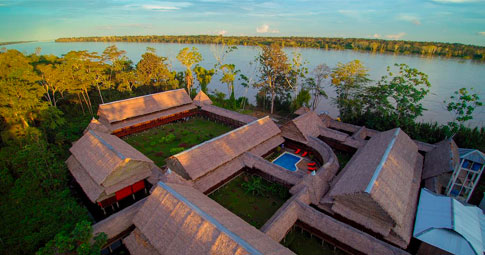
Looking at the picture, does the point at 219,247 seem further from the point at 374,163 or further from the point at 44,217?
the point at 374,163

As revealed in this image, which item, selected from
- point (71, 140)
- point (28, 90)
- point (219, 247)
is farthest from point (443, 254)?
point (28, 90)

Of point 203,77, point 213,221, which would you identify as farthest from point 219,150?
point 203,77

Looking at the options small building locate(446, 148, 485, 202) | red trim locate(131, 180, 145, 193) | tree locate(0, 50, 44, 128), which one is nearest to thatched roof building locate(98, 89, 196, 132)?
tree locate(0, 50, 44, 128)

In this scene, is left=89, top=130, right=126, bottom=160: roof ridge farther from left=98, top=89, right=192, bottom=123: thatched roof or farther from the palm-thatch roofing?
left=98, top=89, right=192, bottom=123: thatched roof

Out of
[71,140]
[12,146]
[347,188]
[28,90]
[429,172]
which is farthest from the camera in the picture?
[71,140]

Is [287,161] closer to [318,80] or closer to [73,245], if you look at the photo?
[318,80]
